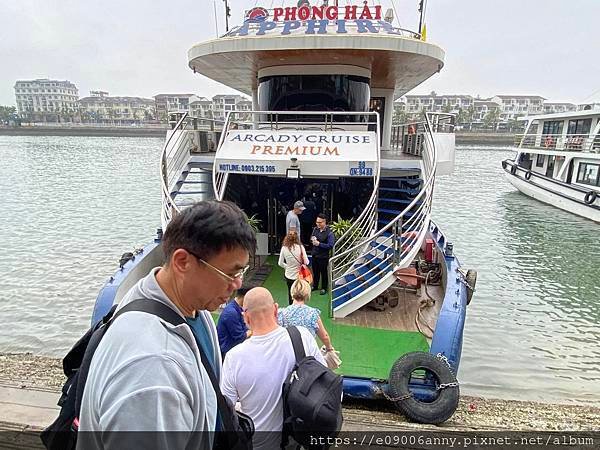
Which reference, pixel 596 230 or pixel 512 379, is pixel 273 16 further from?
pixel 596 230

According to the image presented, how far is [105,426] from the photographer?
0.98m

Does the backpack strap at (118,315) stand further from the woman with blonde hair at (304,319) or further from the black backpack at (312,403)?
the woman with blonde hair at (304,319)

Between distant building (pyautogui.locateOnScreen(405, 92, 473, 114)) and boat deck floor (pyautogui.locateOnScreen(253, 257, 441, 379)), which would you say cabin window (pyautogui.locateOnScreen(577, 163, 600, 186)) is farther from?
distant building (pyautogui.locateOnScreen(405, 92, 473, 114))

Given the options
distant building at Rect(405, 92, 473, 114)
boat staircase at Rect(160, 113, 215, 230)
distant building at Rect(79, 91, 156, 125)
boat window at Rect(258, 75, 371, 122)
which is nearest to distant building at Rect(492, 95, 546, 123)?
distant building at Rect(405, 92, 473, 114)

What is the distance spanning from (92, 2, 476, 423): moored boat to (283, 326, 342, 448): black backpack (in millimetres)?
2408

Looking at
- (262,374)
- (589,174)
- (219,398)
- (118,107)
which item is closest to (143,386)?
(219,398)

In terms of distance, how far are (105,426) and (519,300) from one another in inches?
456

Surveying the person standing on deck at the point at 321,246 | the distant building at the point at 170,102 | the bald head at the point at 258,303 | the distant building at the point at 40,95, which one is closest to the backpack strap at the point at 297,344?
the bald head at the point at 258,303

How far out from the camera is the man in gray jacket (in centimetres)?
98

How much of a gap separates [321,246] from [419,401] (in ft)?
10.4

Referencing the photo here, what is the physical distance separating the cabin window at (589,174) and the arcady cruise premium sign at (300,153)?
18.9 metres

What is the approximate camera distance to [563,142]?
24.4 m

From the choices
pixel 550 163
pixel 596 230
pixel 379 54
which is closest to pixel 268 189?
pixel 379 54

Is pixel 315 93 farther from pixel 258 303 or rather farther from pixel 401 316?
pixel 258 303
